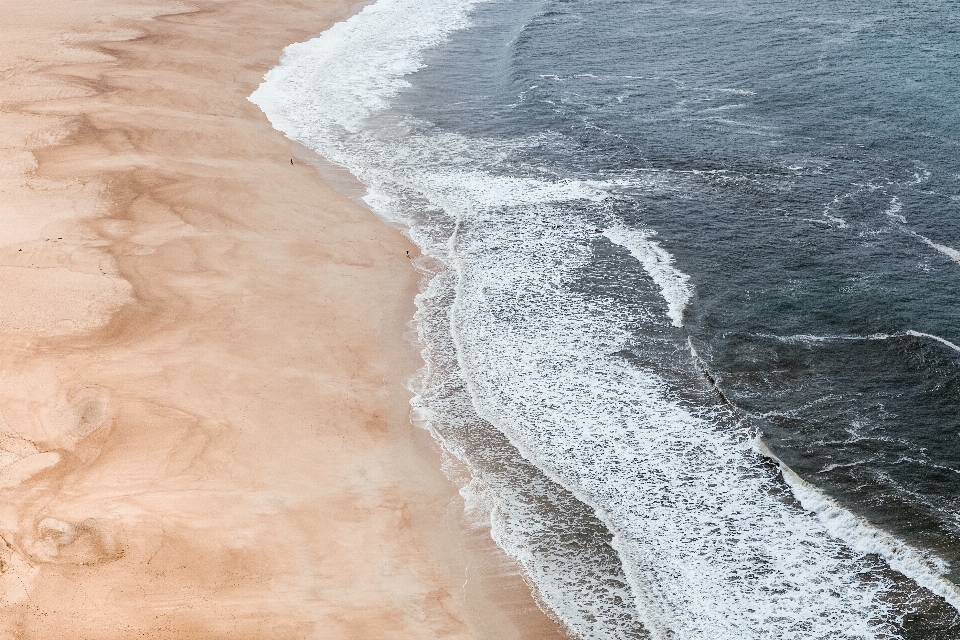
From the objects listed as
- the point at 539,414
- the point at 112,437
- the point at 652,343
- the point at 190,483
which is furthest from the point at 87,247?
the point at 652,343

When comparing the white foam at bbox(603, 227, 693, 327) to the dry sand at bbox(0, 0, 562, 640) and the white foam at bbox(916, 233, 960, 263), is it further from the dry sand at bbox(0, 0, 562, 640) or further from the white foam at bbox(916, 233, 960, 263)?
the white foam at bbox(916, 233, 960, 263)

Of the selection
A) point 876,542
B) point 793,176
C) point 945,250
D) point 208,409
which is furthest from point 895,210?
point 208,409

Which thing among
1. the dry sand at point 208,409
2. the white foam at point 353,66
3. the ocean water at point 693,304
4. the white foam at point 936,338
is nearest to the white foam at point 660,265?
the ocean water at point 693,304

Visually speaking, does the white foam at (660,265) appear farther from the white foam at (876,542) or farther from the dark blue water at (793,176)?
the white foam at (876,542)

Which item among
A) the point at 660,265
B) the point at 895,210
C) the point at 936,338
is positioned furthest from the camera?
the point at 895,210

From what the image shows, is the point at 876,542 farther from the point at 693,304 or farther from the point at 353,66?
the point at 353,66

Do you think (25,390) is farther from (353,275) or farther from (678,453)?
(678,453)

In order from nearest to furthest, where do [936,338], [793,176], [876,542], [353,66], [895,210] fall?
[876,542]
[936,338]
[895,210]
[793,176]
[353,66]
